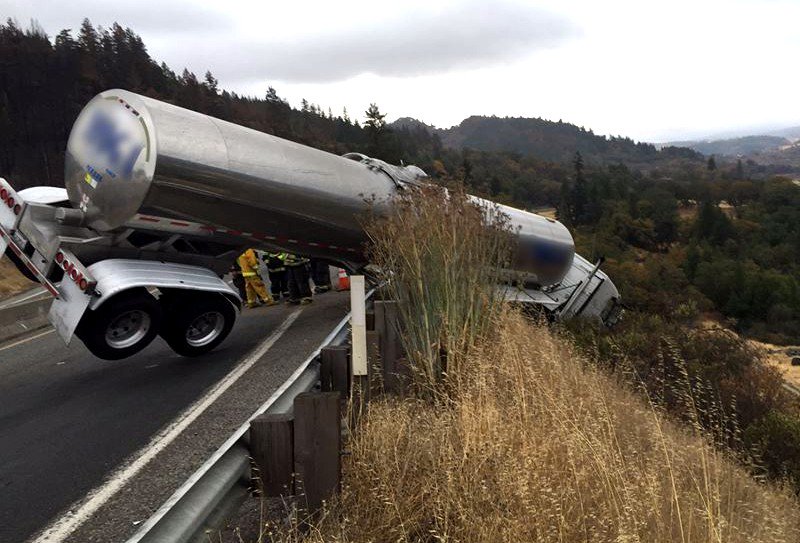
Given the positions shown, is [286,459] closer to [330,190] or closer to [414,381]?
[414,381]

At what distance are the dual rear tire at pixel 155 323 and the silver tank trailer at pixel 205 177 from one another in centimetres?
83

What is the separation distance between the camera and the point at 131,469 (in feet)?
12.5

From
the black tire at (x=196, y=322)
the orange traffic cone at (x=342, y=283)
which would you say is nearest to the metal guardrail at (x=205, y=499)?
the black tire at (x=196, y=322)

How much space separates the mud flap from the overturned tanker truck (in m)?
0.01

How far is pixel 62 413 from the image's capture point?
503 centimetres

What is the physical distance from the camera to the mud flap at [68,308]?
17.8 feet

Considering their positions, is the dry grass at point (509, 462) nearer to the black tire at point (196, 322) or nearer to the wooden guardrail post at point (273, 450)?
the wooden guardrail post at point (273, 450)

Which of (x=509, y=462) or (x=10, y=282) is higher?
(x=509, y=462)

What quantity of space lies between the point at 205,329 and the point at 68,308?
4.61ft

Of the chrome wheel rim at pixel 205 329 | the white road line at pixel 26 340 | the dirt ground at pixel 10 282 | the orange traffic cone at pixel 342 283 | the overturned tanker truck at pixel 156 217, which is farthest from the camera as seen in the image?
the dirt ground at pixel 10 282

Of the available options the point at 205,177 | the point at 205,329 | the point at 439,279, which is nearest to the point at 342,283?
the point at 205,329

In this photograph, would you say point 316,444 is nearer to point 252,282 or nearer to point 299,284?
point 299,284

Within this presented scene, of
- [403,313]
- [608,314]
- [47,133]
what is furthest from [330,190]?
[47,133]

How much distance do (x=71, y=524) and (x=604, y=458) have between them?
2850 mm
